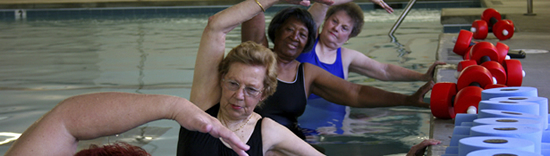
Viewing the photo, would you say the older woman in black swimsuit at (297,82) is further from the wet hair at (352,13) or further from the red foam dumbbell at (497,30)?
the red foam dumbbell at (497,30)

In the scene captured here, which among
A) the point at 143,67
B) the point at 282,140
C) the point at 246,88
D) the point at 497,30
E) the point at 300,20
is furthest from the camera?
the point at 143,67

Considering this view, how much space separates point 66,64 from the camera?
22.1 ft

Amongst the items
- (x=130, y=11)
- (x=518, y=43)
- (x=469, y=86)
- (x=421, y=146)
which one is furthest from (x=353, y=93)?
(x=130, y=11)

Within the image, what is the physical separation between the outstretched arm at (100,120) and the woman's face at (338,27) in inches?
104

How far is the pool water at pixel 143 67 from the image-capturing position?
3.80 meters

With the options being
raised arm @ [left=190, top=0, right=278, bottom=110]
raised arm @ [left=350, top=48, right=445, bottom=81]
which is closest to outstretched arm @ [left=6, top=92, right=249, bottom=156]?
raised arm @ [left=190, top=0, right=278, bottom=110]

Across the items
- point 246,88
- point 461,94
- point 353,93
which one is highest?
point 246,88

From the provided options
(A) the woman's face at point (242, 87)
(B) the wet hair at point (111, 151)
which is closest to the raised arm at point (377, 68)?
(A) the woman's face at point (242, 87)

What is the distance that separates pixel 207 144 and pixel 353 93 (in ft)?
5.59

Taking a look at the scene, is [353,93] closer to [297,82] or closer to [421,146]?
[297,82]

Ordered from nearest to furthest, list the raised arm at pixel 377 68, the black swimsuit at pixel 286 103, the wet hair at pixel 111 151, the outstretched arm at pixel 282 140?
the wet hair at pixel 111 151 → the outstretched arm at pixel 282 140 → the black swimsuit at pixel 286 103 → the raised arm at pixel 377 68

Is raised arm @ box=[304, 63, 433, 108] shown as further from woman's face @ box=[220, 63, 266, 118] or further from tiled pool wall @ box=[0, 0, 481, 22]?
tiled pool wall @ box=[0, 0, 481, 22]

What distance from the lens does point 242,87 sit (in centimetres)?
222

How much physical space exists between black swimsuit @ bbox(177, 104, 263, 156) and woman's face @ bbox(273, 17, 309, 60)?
1.09 m
